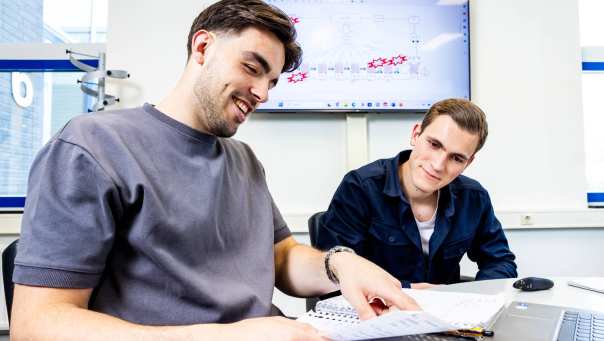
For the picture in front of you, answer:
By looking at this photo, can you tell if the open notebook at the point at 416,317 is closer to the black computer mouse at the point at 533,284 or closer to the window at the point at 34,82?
the black computer mouse at the point at 533,284

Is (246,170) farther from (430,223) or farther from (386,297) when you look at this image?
(430,223)

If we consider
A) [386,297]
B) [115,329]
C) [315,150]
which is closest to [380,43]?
[315,150]

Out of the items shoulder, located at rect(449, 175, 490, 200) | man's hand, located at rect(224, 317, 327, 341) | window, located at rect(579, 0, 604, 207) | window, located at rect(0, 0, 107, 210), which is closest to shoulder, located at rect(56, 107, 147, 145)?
man's hand, located at rect(224, 317, 327, 341)

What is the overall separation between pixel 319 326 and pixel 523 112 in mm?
1823

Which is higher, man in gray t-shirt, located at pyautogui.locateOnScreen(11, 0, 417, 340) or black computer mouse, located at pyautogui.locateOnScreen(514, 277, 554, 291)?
man in gray t-shirt, located at pyautogui.locateOnScreen(11, 0, 417, 340)

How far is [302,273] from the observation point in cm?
90

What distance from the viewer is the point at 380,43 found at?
6.23 feet

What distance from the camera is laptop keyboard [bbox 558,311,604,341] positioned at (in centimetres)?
60

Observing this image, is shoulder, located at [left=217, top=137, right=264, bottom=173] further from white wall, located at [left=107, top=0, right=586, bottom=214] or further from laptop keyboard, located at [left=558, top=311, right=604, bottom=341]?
white wall, located at [left=107, top=0, right=586, bottom=214]

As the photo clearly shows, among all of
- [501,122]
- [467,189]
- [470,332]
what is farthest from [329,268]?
[501,122]

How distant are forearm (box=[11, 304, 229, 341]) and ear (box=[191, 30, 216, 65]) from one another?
0.52 m

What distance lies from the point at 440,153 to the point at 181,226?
86 cm

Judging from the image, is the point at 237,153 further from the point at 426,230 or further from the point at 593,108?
the point at 593,108

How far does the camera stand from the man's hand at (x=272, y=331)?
0.48 metres
